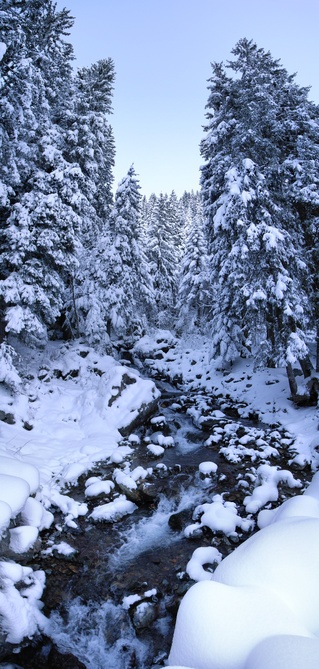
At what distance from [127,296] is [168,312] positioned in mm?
17089

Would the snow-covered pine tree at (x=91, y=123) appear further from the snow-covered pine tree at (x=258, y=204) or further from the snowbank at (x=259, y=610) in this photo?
the snowbank at (x=259, y=610)

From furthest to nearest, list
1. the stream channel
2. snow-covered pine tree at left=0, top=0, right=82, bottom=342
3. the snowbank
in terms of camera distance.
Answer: snow-covered pine tree at left=0, top=0, right=82, bottom=342, the stream channel, the snowbank

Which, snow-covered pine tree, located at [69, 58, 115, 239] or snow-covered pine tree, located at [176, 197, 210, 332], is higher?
snow-covered pine tree, located at [69, 58, 115, 239]

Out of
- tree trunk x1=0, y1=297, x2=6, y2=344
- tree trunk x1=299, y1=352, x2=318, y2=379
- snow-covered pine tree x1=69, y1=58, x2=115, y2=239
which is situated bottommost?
tree trunk x1=299, y1=352, x2=318, y2=379

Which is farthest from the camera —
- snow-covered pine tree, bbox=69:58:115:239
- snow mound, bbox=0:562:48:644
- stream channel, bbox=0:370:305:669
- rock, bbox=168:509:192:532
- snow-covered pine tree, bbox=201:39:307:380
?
snow-covered pine tree, bbox=69:58:115:239

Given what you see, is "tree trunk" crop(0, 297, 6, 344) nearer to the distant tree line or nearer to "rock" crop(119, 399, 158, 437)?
the distant tree line

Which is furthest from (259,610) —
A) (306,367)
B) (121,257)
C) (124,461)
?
(121,257)

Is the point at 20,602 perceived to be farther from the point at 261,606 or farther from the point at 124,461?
the point at 124,461

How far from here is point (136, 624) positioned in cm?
564

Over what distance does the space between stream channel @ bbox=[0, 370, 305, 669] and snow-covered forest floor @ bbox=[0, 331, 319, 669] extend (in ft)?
0.26

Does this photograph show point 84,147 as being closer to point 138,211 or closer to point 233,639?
point 138,211

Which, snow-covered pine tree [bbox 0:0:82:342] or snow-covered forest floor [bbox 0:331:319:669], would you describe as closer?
snow-covered forest floor [bbox 0:331:319:669]

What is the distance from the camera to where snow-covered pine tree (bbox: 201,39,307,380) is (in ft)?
42.7

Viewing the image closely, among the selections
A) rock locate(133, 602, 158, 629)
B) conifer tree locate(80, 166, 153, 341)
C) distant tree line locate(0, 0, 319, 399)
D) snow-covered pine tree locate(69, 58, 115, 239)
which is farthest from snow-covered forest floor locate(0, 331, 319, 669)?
snow-covered pine tree locate(69, 58, 115, 239)
